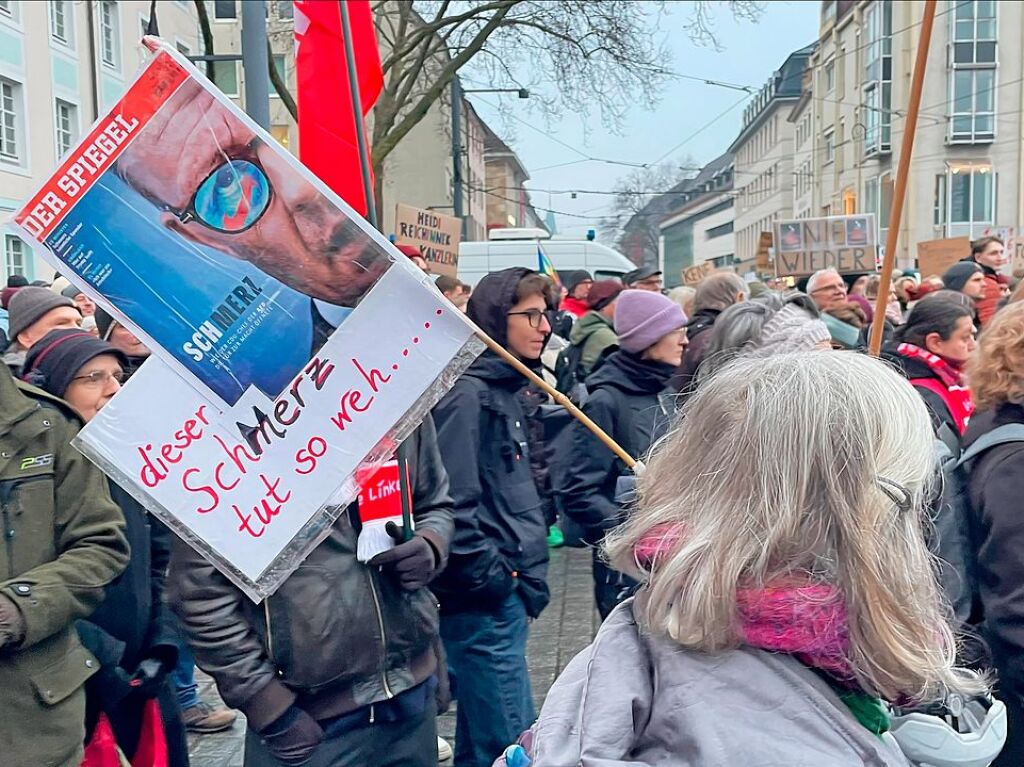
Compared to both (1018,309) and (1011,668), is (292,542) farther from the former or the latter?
(1018,309)

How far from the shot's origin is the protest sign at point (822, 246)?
11.2 meters

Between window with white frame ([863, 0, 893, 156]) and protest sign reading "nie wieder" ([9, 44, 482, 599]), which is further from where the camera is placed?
window with white frame ([863, 0, 893, 156])

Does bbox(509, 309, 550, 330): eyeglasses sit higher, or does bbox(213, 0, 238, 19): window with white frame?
bbox(213, 0, 238, 19): window with white frame

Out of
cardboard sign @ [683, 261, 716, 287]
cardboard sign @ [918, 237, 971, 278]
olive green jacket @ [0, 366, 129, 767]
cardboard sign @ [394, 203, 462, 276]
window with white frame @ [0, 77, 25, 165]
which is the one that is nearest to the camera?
olive green jacket @ [0, 366, 129, 767]

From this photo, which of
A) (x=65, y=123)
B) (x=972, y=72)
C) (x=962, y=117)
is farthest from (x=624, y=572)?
(x=972, y=72)

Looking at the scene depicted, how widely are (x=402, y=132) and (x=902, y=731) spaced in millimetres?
14567

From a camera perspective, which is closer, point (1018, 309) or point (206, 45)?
point (1018, 309)

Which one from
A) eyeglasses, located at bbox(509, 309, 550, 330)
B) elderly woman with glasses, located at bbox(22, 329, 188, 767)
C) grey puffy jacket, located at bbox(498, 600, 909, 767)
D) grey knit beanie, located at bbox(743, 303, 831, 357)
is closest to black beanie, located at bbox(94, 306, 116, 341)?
elderly woman with glasses, located at bbox(22, 329, 188, 767)

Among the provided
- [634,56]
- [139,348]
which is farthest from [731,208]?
[139,348]

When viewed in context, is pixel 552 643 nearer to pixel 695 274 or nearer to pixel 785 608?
pixel 785 608

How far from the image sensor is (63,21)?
2469 centimetres

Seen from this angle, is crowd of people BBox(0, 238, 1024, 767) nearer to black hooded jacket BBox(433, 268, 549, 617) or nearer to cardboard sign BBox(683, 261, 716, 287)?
black hooded jacket BBox(433, 268, 549, 617)

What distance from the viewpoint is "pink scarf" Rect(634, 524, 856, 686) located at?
1.37 metres

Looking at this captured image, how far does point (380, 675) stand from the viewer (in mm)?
2691
